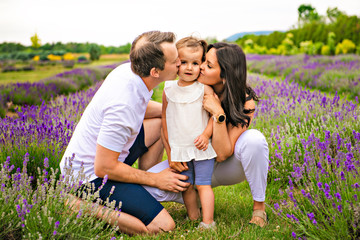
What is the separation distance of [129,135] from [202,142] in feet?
1.82

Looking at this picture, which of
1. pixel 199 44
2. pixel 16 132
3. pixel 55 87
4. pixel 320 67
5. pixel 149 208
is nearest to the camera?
pixel 149 208

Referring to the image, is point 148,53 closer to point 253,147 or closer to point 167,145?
point 167,145

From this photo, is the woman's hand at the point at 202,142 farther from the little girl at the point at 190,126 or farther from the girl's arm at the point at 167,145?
the girl's arm at the point at 167,145

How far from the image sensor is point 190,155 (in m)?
2.48

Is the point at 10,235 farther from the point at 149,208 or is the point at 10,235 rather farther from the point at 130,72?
the point at 130,72

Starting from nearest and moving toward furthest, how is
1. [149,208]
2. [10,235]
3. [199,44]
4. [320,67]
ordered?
[10,235] < [149,208] < [199,44] < [320,67]

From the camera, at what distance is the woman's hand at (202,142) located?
7.97ft

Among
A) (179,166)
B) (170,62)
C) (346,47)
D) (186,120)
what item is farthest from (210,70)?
(346,47)

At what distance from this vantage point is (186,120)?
2.56 m

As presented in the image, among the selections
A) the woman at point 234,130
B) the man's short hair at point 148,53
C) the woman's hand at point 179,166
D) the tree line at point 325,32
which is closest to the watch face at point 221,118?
the woman at point 234,130

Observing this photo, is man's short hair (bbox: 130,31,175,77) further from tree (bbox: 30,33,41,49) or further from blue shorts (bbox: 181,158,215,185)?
tree (bbox: 30,33,41,49)

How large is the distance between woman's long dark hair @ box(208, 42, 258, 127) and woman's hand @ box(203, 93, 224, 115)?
A: 4.1 inches

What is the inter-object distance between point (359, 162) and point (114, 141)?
64.8 inches

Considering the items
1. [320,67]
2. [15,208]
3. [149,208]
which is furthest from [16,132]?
[320,67]
